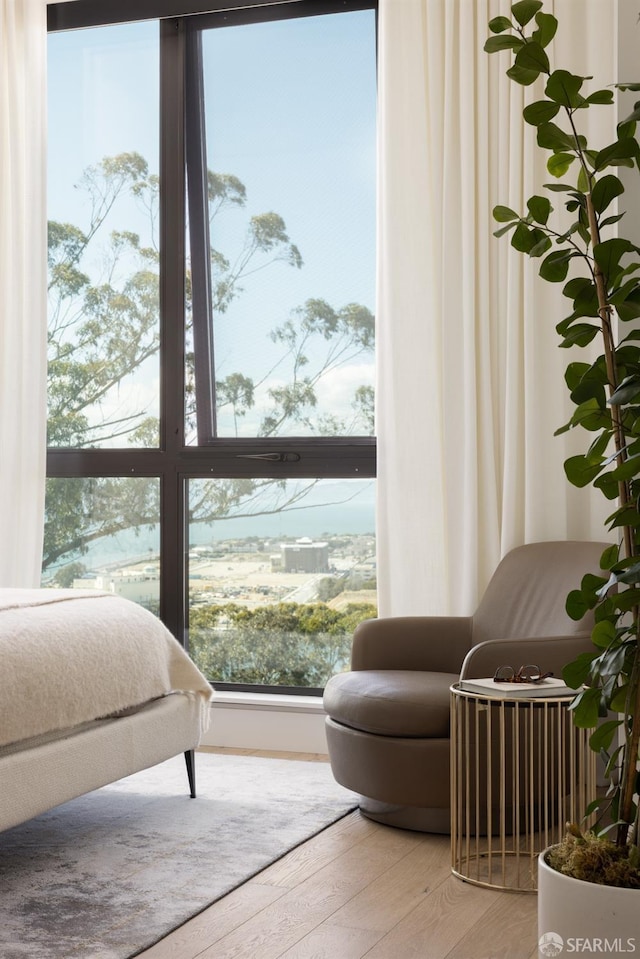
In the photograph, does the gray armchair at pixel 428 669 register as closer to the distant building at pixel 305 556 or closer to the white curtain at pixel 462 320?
the white curtain at pixel 462 320

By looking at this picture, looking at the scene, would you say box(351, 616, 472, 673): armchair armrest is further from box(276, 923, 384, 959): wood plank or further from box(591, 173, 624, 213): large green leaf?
box(591, 173, 624, 213): large green leaf

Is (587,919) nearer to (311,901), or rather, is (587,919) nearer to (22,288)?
(311,901)

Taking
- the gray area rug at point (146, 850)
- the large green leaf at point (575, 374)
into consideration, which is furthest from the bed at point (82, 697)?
the large green leaf at point (575, 374)

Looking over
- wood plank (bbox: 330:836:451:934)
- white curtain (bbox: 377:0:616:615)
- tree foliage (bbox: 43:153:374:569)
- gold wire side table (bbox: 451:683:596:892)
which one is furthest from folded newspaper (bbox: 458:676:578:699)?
tree foliage (bbox: 43:153:374:569)

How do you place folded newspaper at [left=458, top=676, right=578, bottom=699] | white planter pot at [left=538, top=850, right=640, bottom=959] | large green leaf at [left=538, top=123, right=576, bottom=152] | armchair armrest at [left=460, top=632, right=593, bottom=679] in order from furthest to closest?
armchair armrest at [left=460, top=632, right=593, bottom=679]
folded newspaper at [left=458, top=676, right=578, bottom=699]
large green leaf at [left=538, top=123, right=576, bottom=152]
white planter pot at [left=538, top=850, right=640, bottom=959]

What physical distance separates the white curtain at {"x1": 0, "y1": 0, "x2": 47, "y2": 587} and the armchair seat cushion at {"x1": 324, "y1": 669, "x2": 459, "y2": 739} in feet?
6.10

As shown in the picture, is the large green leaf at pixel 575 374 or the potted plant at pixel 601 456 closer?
the potted plant at pixel 601 456

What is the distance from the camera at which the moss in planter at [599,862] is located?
73.1 inches

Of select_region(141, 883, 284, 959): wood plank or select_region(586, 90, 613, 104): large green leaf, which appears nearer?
select_region(586, 90, 613, 104): large green leaf

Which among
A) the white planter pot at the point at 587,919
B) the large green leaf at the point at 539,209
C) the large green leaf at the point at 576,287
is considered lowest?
the white planter pot at the point at 587,919

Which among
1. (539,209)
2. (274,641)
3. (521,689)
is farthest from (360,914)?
(274,641)

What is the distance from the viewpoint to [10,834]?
3.13 m

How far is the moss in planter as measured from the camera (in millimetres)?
1856

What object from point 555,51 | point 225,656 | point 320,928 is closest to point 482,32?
point 555,51
